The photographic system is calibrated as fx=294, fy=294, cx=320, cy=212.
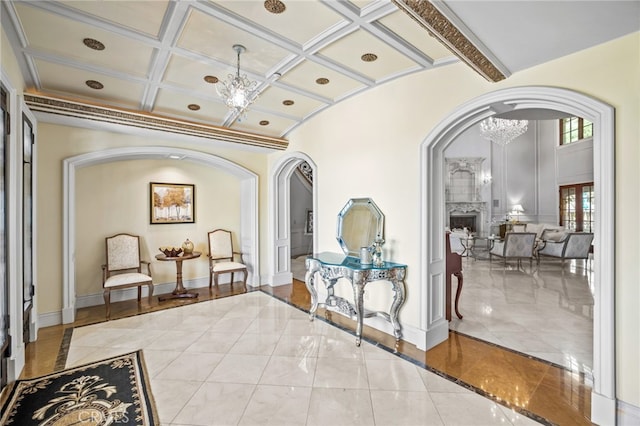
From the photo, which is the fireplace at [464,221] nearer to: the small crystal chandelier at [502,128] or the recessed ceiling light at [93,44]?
the small crystal chandelier at [502,128]

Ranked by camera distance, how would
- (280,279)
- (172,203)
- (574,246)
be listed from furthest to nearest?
(574,246) < (280,279) < (172,203)

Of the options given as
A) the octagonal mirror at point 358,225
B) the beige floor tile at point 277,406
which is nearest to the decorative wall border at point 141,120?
the octagonal mirror at point 358,225

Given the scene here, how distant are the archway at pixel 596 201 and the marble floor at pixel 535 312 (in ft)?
2.46

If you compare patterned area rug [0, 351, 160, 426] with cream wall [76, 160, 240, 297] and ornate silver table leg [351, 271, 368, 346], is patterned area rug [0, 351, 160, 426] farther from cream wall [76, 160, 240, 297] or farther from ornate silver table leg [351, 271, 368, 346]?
cream wall [76, 160, 240, 297]

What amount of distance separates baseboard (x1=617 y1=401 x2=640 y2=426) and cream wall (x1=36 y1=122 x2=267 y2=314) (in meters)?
4.98

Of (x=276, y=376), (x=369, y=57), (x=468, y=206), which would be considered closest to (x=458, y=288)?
(x=276, y=376)

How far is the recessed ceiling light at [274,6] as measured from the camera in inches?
86.9

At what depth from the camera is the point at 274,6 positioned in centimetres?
226

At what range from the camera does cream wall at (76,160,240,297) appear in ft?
15.1

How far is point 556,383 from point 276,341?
8.62 ft

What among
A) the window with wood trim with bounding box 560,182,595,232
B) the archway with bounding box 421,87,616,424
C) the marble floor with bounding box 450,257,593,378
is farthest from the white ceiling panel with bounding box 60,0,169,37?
the window with wood trim with bounding box 560,182,595,232

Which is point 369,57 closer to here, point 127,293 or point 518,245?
point 127,293

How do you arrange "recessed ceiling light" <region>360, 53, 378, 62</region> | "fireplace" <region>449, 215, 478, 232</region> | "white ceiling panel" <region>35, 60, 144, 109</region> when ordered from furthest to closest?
"fireplace" <region>449, 215, 478, 232</region>
"white ceiling panel" <region>35, 60, 144, 109</region>
"recessed ceiling light" <region>360, 53, 378, 62</region>

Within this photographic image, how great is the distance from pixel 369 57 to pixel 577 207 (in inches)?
417
